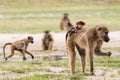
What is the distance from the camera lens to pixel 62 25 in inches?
970

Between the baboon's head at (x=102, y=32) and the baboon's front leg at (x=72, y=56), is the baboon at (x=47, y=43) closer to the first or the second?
the baboon's front leg at (x=72, y=56)

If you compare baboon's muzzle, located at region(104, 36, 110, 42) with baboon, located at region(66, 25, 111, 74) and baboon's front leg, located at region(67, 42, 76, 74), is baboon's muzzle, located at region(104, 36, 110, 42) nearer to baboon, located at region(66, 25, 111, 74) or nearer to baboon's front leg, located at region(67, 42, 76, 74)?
baboon, located at region(66, 25, 111, 74)

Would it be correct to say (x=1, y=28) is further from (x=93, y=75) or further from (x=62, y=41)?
(x=93, y=75)

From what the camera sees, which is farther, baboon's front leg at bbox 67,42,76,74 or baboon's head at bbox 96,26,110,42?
baboon's front leg at bbox 67,42,76,74

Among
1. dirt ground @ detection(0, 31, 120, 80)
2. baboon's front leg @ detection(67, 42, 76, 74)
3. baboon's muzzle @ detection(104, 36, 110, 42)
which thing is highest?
baboon's muzzle @ detection(104, 36, 110, 42)

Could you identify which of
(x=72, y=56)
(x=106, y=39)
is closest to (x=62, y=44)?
(x=72, y=56)

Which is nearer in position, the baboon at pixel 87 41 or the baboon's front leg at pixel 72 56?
the baboon at pixel 87 41

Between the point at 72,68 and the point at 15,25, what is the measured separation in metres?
23.7

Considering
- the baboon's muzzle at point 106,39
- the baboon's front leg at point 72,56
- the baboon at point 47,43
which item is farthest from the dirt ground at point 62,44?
the baboon's muzzle at point 106,39

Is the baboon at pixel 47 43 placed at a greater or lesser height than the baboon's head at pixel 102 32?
lesser

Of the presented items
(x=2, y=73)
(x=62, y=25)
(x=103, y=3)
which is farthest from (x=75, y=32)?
(x=103, y=3)

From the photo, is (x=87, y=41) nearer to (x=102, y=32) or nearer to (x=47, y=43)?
(x=102, y=32)

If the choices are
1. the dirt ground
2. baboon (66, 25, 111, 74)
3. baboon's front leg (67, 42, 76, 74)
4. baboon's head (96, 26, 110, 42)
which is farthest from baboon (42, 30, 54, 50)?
baboon's head (96, 26, 110, 42)

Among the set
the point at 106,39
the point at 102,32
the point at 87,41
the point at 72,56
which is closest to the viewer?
the point at 106,39
